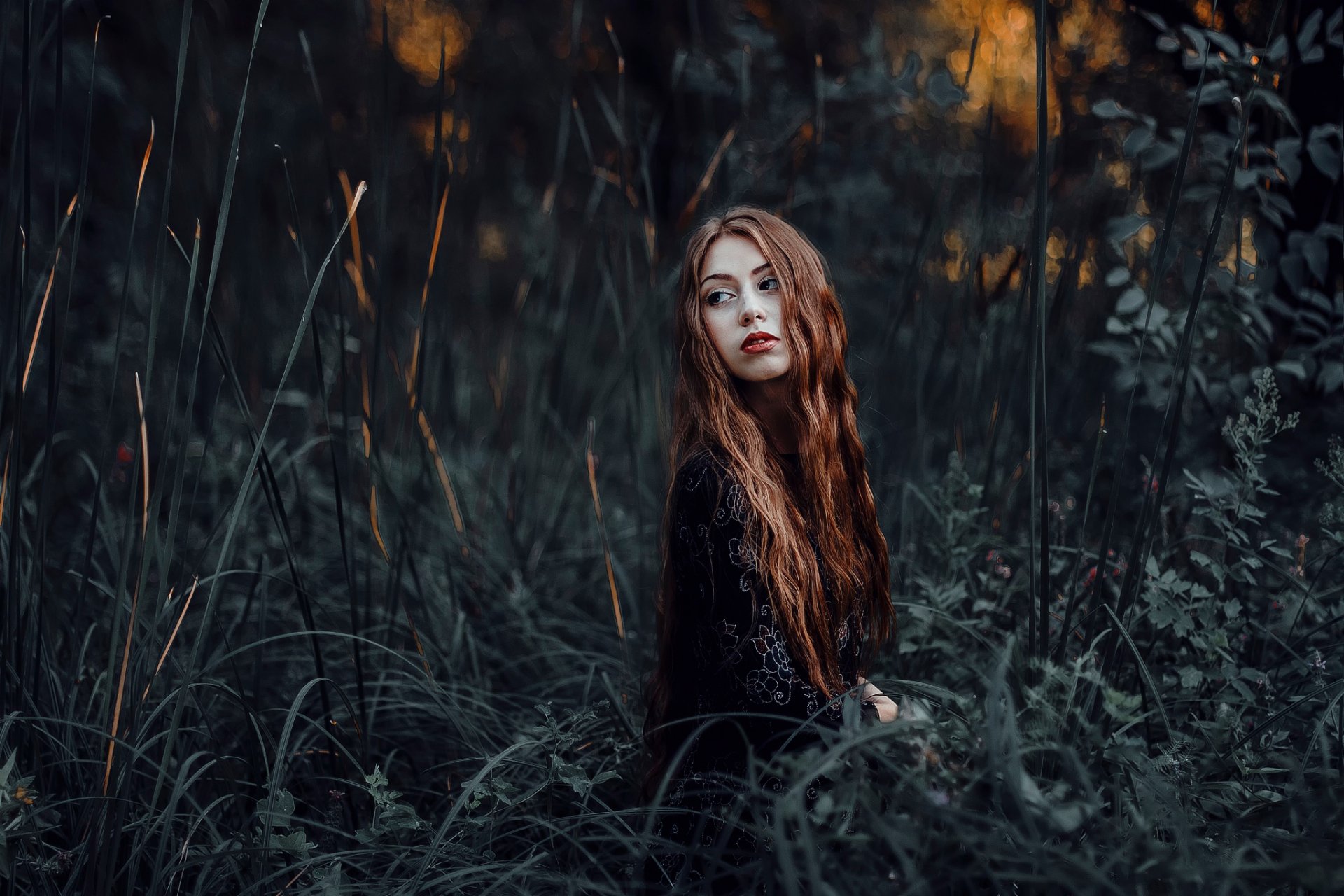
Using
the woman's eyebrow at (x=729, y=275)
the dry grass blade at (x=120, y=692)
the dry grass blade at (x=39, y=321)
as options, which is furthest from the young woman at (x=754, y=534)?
the dry grass blade at (x=39, y=321)

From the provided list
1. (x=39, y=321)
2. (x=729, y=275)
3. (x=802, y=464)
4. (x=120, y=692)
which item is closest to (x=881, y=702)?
(x=802, y=464)

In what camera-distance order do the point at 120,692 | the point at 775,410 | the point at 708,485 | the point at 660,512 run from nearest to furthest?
the point at 120,692 < the point at 708,485 < the point at 775,410 < the point at 660,512

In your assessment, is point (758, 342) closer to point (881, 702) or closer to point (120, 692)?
point (881, 702)

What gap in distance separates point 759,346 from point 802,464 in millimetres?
175

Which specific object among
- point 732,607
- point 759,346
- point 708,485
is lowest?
point 732,607

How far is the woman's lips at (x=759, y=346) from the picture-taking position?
1.20 m

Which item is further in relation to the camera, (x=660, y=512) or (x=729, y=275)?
(x=660, y=512)

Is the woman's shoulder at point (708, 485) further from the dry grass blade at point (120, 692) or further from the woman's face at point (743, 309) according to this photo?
the dry grass blade at point (120, 692)

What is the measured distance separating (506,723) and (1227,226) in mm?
1718

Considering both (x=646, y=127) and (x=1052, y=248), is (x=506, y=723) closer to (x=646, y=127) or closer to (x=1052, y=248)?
(x=1052, y=248)

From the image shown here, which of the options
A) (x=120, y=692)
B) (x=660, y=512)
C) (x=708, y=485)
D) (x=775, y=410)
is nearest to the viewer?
(x=120, y=692)

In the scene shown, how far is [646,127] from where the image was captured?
14.6 feet

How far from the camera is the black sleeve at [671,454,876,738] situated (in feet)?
3.59

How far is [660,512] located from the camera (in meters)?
1.83
